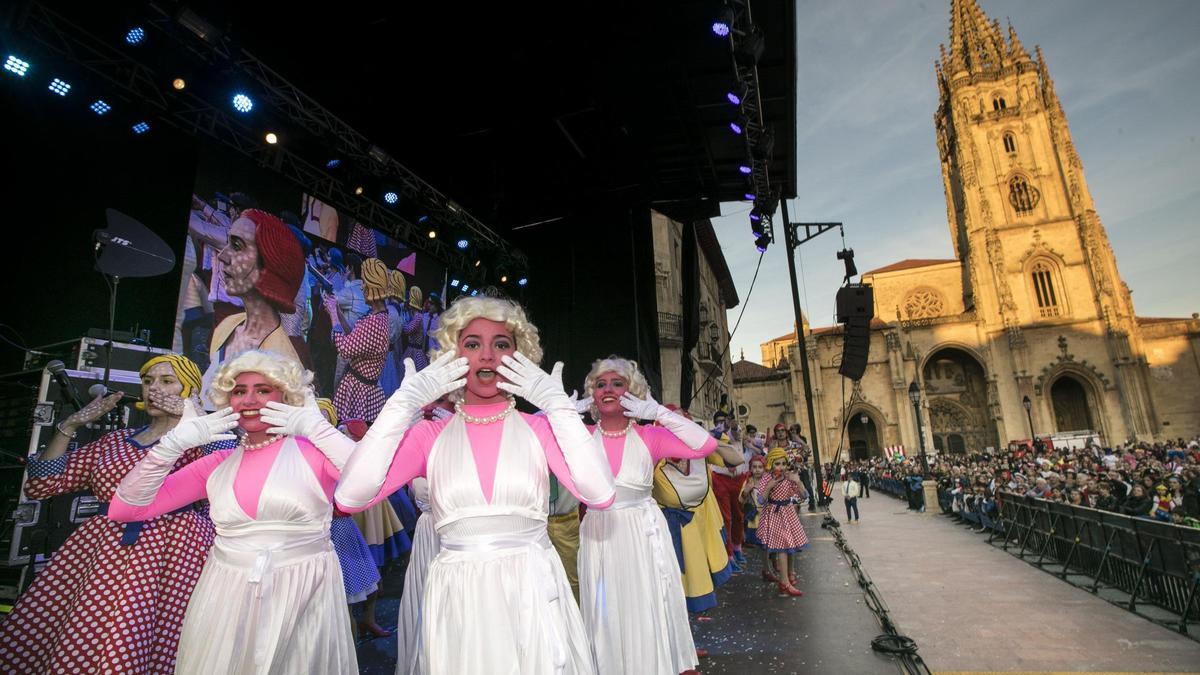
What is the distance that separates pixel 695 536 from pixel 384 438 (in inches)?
125

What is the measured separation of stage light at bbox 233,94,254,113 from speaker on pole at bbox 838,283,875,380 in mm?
11435

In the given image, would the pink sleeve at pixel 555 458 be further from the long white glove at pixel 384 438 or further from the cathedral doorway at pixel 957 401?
the cathedral doorway at pixel 957 401

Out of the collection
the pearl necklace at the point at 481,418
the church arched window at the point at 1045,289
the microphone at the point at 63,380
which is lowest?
the pearl necklace at the point at 481,418

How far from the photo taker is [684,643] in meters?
3.39

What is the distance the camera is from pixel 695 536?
14.7 feet

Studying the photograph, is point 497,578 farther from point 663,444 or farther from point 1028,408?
point 1028,408

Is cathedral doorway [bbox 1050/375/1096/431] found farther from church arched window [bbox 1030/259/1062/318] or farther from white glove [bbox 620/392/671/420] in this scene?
white glove [bbox 620/392/671/420]

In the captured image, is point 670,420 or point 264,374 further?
point 670,420

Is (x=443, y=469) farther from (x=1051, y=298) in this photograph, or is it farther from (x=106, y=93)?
(x=1051, y=298)

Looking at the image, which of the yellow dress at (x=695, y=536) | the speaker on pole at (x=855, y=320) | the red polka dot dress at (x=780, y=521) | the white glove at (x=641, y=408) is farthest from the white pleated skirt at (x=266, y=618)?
the speaker on pole at (x=855, y=320)

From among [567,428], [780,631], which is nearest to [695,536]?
[780,631]

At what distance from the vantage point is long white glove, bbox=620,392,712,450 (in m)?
3.47

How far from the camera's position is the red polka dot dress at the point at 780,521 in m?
6.73

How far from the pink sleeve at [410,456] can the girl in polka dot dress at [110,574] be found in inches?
56.5
